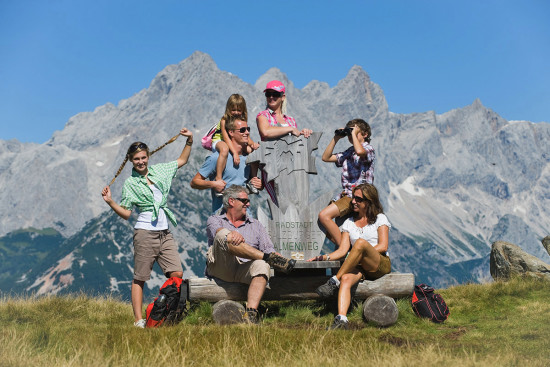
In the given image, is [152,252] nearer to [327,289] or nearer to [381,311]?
[327,289]

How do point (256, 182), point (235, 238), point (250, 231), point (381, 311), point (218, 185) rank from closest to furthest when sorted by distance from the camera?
1. point (235, 238)
2. point (250, 231)
3. point (381, 311)
4. point (218, 185)
5. point (256, 182)

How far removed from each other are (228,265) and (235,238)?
0.94 metres

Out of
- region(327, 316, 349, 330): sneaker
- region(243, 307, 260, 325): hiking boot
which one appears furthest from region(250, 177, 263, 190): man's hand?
region(327, 316, 349, 330): sneaker

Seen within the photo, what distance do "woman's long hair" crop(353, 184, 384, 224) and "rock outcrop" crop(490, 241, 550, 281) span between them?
6991 mm

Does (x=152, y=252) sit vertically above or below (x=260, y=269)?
above

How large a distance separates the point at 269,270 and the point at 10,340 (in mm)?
3682

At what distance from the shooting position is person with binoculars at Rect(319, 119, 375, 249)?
1098 centimetres

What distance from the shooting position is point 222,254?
9914 millimetres

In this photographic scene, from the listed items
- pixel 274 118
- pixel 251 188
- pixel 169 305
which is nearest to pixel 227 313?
pixel 169 305

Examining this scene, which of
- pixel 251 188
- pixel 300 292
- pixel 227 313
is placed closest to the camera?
pixel 227 313

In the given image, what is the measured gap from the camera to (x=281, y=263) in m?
9.36

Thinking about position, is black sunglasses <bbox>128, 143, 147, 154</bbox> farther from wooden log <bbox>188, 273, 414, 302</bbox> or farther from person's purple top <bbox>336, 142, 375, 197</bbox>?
person's purple top <bbox>336, 142, 375, 197</bbox>

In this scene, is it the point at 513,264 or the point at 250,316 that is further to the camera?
the point at 513,264

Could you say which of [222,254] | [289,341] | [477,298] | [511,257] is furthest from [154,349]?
[511,257]
